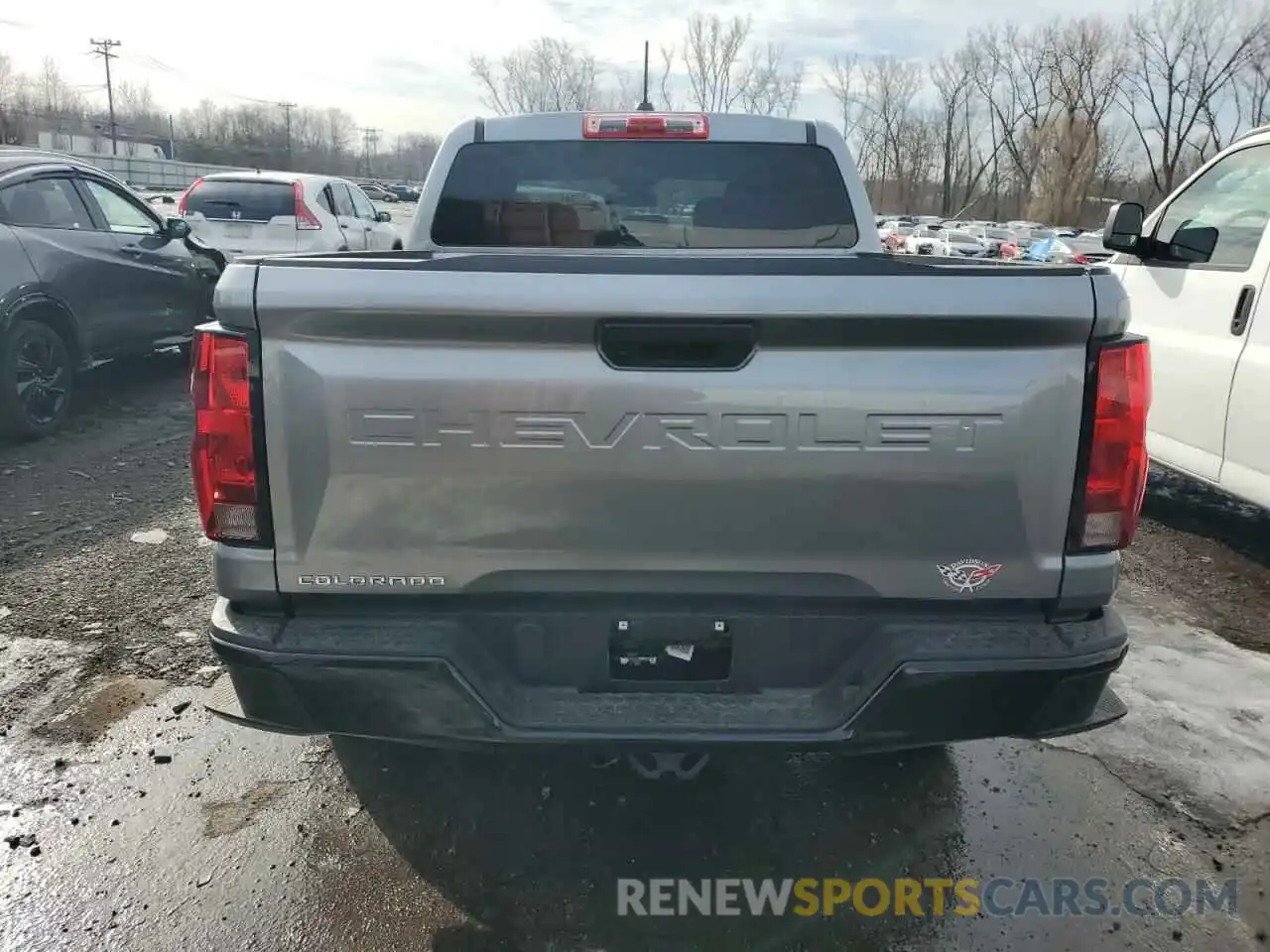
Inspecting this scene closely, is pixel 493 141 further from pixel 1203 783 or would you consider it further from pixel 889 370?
pixel 1203 783

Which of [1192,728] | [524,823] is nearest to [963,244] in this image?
[1192,728]

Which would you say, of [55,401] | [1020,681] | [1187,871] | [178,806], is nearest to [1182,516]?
[1187,871]

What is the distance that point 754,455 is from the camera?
2.04 metres

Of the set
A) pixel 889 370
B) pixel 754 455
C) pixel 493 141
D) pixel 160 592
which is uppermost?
pixel 493 141

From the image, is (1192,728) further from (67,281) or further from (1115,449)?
(67,281)

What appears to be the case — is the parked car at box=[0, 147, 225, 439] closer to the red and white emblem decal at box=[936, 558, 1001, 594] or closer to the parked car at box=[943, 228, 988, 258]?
the red and white emblem decal at box=[936, 558, 1001, 594]

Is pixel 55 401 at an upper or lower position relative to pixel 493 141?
lower

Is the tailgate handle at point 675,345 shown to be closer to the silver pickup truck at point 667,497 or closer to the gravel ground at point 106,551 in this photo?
the silver pickup truck at point 667,497

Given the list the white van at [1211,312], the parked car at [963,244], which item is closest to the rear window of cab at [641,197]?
the white van at [1211,312]

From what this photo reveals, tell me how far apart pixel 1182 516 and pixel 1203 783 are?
10.5 feet

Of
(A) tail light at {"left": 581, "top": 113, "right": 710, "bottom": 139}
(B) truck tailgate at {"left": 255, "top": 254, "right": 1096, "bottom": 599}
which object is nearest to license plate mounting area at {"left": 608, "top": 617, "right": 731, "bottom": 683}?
(B) truck tailgate at {"left": 255, "top": 254, "right": 1096, "bottom": 599}

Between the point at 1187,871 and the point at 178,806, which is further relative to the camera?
the point at 178,806

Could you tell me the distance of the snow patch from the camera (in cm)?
305

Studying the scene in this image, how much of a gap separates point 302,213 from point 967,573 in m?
11.1
